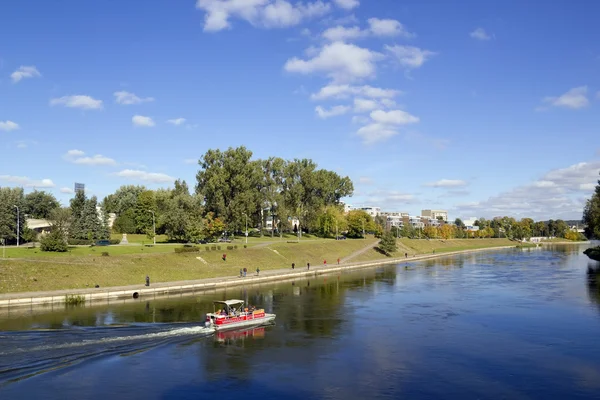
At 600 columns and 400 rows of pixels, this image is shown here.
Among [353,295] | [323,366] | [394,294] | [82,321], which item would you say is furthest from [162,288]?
[323,366]

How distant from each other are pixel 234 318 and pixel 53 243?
39492 millimetres

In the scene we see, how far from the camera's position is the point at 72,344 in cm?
3372

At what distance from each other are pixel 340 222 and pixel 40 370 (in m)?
124

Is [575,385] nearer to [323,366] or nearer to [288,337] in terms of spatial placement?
[323,366]

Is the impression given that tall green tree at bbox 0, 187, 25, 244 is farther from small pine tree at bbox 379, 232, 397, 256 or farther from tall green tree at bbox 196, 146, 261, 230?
small pine tree at bbox 379, 232, 397, 256

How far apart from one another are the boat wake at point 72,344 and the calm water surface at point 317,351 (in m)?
0.08

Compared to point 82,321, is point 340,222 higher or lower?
higher

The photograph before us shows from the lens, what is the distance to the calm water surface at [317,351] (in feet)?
89.0

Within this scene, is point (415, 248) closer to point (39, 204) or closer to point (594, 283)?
point (594, 283)

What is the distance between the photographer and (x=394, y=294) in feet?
208

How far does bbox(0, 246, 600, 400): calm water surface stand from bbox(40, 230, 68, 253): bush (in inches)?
897

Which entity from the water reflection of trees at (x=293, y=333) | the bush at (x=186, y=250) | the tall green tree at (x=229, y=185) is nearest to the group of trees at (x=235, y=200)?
the tall green tree at (x=229, y=185)

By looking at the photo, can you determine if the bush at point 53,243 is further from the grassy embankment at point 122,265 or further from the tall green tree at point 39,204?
the tall green tree at point 39,204

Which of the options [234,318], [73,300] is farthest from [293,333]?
[73,300]
